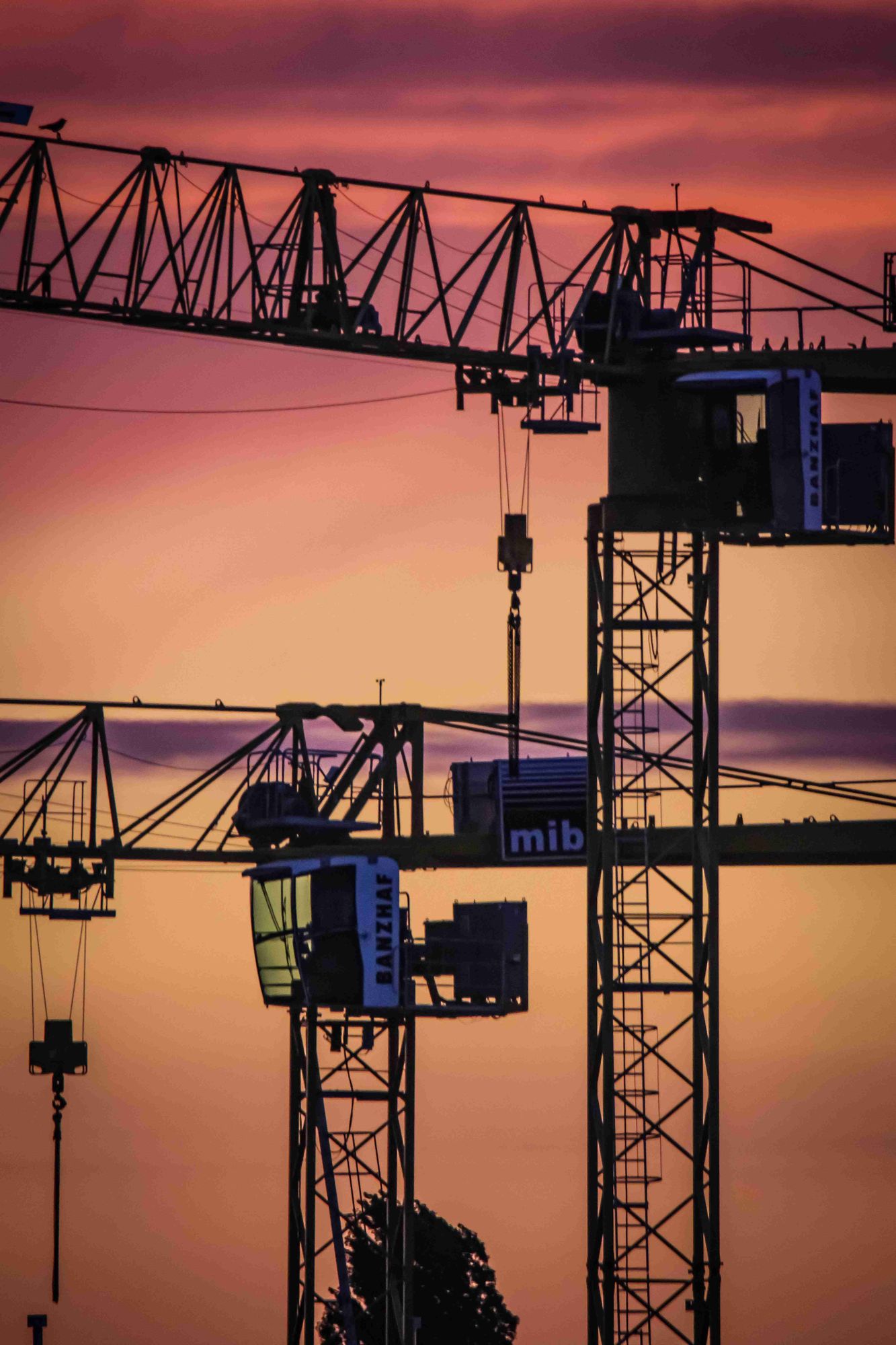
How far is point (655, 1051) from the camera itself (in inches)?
1891

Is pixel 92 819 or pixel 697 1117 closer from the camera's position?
pixel 697 1117

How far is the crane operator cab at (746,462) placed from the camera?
4853 centimetres

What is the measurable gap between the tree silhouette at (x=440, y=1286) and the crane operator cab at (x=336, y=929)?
3830cm

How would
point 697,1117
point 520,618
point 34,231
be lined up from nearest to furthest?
point 34,231 < point 697,1117 < point 520,618

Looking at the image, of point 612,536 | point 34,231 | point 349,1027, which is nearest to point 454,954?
point 349,1027

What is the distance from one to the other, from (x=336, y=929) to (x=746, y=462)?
11.1 meters

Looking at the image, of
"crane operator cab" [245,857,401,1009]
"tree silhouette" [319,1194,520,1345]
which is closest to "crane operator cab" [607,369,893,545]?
"crane operator cab" [245,857,401,1009]

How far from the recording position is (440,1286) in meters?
94.8

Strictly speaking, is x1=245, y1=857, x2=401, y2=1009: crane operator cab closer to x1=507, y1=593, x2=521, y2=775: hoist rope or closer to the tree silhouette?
x1=507, y1=593, x2=521, y2=775: hoist rope

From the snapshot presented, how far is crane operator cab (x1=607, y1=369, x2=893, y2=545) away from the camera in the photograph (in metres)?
48.5

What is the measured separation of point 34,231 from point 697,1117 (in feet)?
51.8

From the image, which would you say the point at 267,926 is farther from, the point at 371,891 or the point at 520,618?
the point at 520,618

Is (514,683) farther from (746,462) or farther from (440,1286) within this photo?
(440,1286)

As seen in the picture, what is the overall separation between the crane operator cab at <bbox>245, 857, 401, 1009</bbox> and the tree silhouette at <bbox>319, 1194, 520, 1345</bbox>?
38298 millimetres
